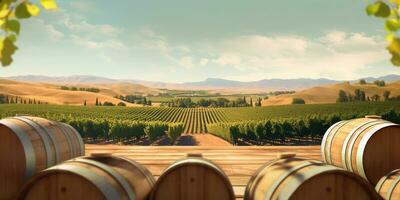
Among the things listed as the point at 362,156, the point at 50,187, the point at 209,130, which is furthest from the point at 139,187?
the point at 209,130

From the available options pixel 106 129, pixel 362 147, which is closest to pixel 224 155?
pixel 362 147

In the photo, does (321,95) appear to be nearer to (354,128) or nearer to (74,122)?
(74,122)

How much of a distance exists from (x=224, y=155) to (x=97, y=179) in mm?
4456

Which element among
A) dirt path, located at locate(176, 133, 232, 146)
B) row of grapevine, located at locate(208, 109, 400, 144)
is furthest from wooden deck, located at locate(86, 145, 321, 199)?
dirt path, located at locate(176, 133, 232, 146)

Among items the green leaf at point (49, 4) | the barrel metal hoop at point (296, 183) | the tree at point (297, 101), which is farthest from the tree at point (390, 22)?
the tree at point (297, 101)

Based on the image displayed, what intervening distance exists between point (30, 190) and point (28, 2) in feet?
6.17

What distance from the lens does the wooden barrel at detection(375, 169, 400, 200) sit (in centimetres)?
321

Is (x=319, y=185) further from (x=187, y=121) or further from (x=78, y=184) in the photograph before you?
(x=187, y=121)

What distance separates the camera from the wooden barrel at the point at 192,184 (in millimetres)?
2928

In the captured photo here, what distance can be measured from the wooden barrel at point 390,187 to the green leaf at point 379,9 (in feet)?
8.63

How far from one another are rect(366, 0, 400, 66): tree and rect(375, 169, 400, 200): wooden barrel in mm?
2564

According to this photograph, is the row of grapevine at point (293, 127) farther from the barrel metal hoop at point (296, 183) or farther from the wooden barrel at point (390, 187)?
the barrel metal hoop at point (296, 183)

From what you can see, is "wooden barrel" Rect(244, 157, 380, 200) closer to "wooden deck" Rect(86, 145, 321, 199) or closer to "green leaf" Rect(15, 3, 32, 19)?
"wooden deck" Rect(86, 145, 321, 199)

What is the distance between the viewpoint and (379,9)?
1.13 meters
